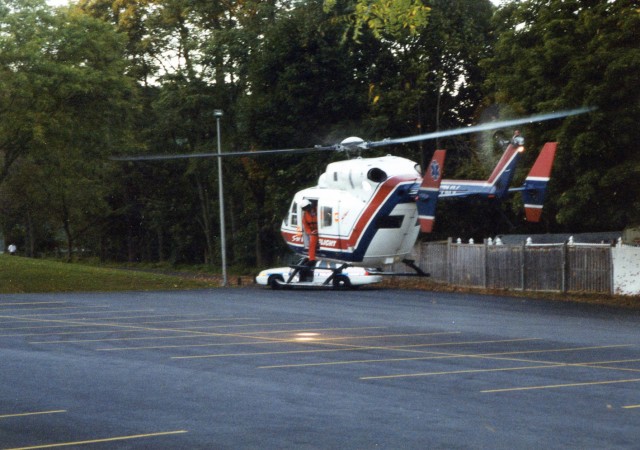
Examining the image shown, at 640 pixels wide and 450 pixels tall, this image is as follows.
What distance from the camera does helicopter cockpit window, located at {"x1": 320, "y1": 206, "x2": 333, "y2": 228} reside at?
1099 inches

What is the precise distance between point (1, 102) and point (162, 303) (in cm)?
1372

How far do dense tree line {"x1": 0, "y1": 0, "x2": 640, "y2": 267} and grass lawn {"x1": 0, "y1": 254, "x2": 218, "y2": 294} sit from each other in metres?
3.94

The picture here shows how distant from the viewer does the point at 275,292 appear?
39.7m

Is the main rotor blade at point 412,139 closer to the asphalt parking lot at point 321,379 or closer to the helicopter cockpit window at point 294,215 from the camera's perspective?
the asphalt parking lot at point 321,379

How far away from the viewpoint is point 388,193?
79.7 ft

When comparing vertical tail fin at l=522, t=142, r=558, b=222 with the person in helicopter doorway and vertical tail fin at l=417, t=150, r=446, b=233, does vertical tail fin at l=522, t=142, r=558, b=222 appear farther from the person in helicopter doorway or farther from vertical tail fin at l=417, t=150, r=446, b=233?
the person in helicopter doorway

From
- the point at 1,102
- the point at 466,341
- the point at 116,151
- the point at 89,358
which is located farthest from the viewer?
the point at 116,151

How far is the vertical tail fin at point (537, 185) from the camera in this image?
21.4 metres

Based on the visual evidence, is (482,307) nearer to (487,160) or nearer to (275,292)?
(275,292)

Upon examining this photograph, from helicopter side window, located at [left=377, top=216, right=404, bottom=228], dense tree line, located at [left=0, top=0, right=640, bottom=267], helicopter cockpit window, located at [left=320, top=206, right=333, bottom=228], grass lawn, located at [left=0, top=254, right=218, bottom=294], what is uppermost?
dense tree line, located at [left=0, top=0, right=640, bottom=267]

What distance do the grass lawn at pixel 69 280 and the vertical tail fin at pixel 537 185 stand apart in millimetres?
25549

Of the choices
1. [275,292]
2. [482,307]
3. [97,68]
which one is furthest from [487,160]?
[97,68]

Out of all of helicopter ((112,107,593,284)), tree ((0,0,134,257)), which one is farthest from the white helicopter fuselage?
tree ((0,0,134,257))

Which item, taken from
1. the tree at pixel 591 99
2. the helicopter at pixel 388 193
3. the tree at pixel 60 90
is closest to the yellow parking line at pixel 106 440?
the helicopter at pixel 388 193
